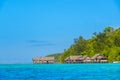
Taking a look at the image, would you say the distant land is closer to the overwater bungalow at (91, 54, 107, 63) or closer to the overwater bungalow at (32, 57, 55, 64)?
the overwater bungalow at (91, 54, 107, 63)

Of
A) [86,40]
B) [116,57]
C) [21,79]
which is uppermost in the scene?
[86,40]

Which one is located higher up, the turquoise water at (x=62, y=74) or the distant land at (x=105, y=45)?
the distant land at (x=105, y=45)

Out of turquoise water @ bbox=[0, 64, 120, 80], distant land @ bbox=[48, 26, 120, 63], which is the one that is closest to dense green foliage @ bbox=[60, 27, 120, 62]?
distant land @ bbox=[48, 26, 120, 63]

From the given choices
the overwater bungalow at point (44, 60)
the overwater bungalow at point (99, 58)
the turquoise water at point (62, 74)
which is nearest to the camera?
the turquoise water at point (62, 74)

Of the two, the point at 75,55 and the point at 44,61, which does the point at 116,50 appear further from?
the point at 44,61

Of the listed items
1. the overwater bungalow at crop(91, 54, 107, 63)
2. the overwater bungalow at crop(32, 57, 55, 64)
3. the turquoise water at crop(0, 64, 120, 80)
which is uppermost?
the overwater bungalow at crop(32, 57, 55, 64)

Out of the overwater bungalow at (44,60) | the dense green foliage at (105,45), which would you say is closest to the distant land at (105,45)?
the dense green foliage at (105,45)

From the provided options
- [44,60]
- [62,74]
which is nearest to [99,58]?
[44,60]

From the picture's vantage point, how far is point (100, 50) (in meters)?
75.8

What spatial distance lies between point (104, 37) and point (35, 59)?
93.2 ft

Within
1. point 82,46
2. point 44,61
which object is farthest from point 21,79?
point 44,61

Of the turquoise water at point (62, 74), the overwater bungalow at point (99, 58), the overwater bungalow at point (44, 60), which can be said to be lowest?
the turquoise water at point (62, 74)

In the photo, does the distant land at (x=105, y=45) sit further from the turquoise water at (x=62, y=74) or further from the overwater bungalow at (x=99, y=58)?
the turquoise water at (x=62, y=74)

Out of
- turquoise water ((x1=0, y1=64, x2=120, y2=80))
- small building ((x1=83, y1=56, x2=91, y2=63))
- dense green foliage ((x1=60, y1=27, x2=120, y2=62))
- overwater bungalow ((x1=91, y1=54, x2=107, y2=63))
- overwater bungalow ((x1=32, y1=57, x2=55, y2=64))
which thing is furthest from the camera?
overwater bungalow ((x1=32, y1=57, x2=55, y2=64))
